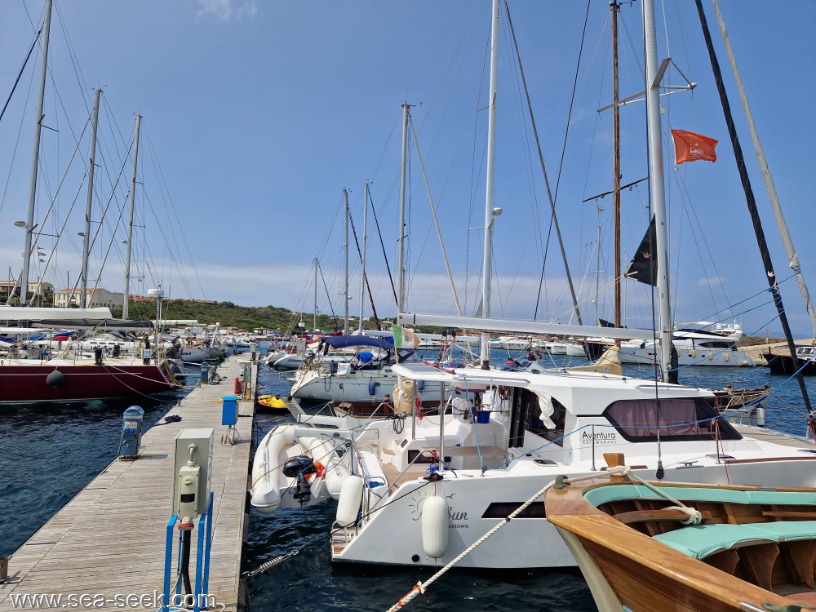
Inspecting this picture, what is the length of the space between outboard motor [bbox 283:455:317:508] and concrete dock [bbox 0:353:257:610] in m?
0.82

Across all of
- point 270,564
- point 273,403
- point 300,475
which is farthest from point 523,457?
point 273,403

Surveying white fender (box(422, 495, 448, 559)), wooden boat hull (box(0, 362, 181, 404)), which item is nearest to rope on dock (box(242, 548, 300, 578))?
white fender (box(422, 495, 448, 559))

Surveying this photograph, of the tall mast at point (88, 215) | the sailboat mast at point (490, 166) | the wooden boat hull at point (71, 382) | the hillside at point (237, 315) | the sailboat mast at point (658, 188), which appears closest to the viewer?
the sailboat mast at point (658, 188)

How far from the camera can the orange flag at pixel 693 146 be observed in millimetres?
9703

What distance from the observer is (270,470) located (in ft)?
27.1

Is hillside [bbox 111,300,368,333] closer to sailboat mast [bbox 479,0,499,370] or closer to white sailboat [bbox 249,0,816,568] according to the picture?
sailboat mast [bbox 479,0,499,370]

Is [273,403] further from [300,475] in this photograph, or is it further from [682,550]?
[682,550]

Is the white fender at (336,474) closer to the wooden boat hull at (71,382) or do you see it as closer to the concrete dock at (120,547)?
the concrete dock at (120,547)

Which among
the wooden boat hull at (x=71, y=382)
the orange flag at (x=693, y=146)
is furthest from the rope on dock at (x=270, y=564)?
the wooden boat hull at (x=71, y=382)

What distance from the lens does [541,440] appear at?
8.17 m

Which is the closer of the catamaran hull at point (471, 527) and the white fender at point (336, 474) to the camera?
the catamaran hull at point (471, 527)

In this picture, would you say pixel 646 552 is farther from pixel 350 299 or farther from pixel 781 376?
pixel 781 376

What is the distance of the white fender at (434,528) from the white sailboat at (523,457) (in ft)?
0.05

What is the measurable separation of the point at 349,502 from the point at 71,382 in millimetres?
17823
